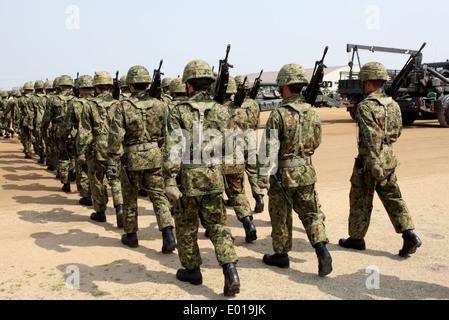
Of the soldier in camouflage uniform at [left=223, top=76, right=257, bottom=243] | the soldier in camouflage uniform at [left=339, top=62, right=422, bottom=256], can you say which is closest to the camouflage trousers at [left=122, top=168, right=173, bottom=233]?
the soldier in camouflage uniform at [left=223, top=76, right=257, bottom=243]

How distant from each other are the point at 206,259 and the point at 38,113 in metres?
8.94

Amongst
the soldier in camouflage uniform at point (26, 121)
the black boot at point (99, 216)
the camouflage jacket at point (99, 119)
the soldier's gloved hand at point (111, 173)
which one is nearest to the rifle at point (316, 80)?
the soldier's gloved hand at point (111, 173)

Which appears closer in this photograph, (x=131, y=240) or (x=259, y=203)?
(x=131, y=240)

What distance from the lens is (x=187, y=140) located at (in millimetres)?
4000

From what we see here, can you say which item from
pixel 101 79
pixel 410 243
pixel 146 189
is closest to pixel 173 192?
pixel 146 189

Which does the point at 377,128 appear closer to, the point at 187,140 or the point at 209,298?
the point at 187,140

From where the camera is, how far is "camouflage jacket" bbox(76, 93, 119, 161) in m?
6.69

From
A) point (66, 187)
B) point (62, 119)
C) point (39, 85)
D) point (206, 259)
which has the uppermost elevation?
point (39, 85)

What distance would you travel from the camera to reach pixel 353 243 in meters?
5.23

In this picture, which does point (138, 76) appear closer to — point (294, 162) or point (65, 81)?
point (294, 162)

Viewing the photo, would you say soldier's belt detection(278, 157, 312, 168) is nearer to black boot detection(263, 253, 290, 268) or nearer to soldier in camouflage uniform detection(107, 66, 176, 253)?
black boot detection(263, 253, 290, 268)

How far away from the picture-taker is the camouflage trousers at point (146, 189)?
17.1ft

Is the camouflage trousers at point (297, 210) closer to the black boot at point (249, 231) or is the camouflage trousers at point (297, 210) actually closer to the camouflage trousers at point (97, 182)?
the black boot at point (249, 231)

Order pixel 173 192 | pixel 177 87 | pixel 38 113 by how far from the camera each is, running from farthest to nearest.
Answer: pixel 38 113 → pixel 177 87 → pixel 173 192
